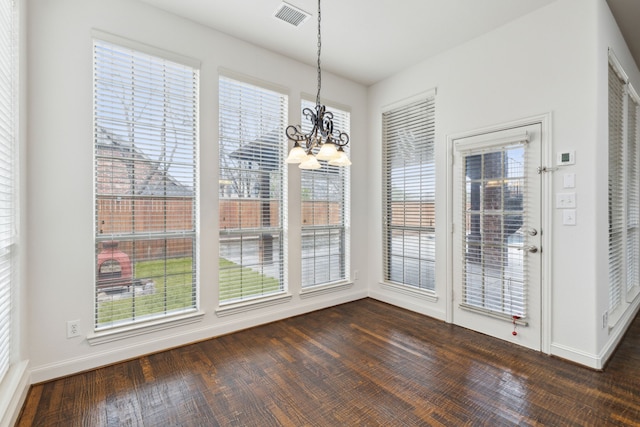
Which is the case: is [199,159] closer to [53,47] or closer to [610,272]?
[53,47]

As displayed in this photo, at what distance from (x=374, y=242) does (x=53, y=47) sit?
13.2ft

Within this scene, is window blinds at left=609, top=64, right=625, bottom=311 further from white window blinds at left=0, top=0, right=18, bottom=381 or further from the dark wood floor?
white window blinds at left=0, top=0, right=18, bottom=381

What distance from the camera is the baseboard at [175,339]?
2359mm

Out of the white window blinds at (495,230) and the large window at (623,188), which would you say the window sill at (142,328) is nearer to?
the white window blinds at (495,230)

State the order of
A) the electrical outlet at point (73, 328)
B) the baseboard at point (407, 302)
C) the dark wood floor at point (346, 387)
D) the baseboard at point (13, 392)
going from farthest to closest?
the baseboard at point (407, 302) → the electrical outlet at point (73, 328) → the dark wood floor at point (346, 387) → the baseboard at point (13, 392)

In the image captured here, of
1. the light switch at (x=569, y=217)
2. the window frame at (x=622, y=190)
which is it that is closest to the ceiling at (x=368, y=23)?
the window frame at (x=622, y=190)

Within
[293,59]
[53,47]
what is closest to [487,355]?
[293,59]

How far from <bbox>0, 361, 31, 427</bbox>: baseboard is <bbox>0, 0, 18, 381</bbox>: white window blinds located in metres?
0.07

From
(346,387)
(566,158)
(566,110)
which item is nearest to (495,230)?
(566,158)

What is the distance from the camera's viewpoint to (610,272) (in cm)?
288

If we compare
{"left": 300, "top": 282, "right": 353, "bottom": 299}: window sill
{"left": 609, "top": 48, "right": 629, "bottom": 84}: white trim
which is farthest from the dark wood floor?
{"left": 609, "top": 48, "right": 629, "bottom": 84}: white trim

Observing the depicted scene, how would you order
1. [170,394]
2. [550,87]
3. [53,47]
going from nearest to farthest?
[170,394] < [53,47] < [550,87]

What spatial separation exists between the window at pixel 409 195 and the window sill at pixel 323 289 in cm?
63

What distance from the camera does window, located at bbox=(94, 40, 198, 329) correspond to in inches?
101
